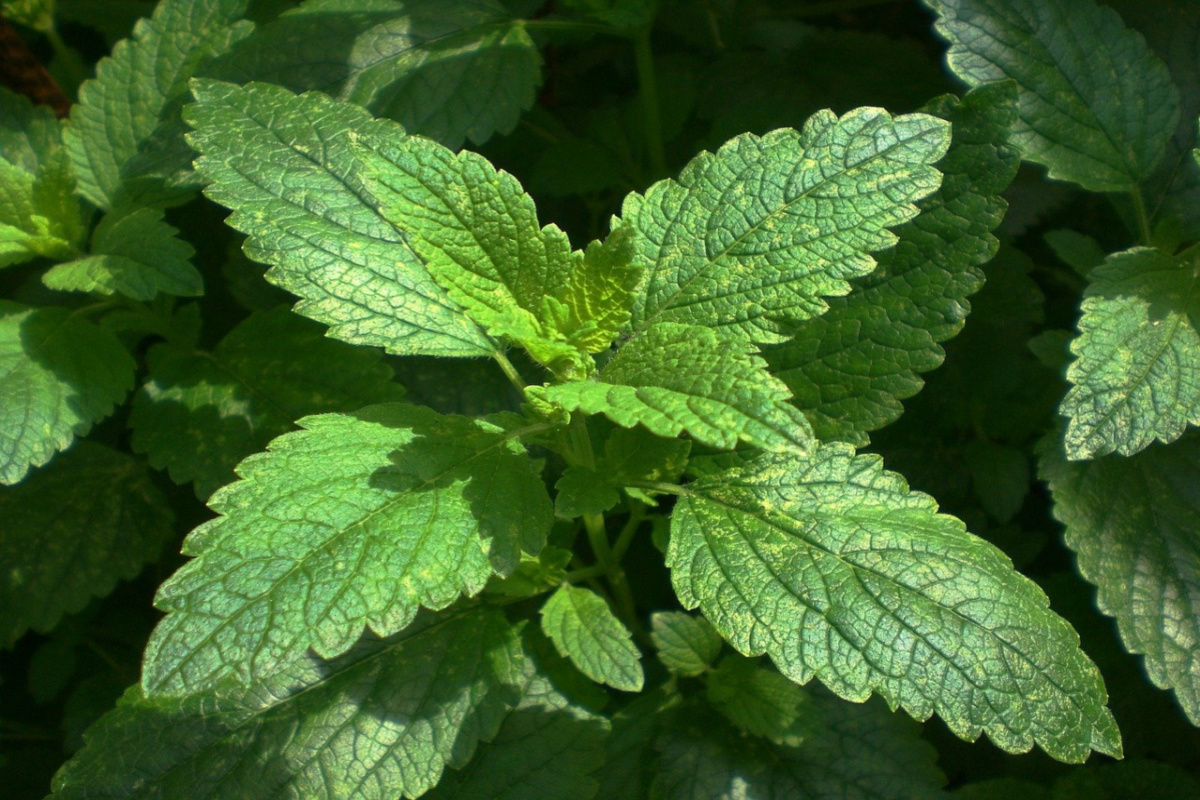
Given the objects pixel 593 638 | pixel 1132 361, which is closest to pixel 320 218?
pixel 593 638

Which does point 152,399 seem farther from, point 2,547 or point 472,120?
point 472,120

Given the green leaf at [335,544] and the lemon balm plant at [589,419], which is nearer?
the green leaf at [335,544]

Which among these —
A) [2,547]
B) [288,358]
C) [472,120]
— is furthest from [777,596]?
[2,547]

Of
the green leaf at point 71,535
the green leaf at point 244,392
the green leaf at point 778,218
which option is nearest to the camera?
the green leaf at point 778,218

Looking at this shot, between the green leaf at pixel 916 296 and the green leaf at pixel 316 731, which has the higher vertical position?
the green leaf at pixel 916 296

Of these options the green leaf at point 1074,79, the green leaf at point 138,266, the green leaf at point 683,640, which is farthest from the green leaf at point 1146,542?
the green leaf at point 138,266

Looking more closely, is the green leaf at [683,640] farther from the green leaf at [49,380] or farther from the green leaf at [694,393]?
the green leaf at [49,380]
